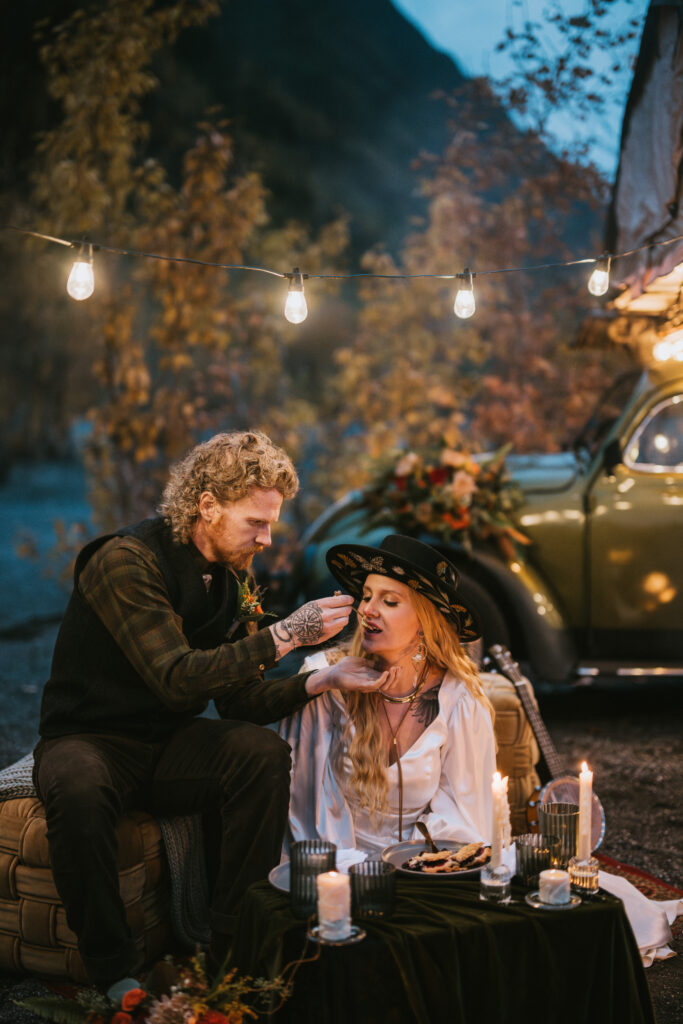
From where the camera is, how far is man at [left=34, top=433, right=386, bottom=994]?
9.11 ft

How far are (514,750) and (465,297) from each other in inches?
72.9

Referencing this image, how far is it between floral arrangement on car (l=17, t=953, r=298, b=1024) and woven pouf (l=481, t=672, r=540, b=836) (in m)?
1.76

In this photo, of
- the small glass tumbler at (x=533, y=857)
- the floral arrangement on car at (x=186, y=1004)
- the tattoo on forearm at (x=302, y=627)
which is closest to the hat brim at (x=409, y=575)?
the tattoo on forearm at (x=302, y=627)

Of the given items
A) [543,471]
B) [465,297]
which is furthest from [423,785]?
[543,471]

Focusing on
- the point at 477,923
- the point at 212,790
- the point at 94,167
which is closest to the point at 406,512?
the point at 212,790

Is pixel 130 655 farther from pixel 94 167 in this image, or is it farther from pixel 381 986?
pixel 94 167

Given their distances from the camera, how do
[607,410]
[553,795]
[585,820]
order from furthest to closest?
[607,410] → [553,795] → [585,820]

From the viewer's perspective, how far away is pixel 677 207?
4.65 m

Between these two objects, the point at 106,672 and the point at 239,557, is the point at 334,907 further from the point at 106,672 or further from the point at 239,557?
the point at 239,557

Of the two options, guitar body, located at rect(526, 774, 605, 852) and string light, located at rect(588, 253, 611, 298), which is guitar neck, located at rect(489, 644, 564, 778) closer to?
guitar body, located at rect(526, 774, 605, 852)

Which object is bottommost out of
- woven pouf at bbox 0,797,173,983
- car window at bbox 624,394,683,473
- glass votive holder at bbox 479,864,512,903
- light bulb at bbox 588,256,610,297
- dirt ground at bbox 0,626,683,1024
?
dirt ground at bbox 0,626,683,1024

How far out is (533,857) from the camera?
2412mm

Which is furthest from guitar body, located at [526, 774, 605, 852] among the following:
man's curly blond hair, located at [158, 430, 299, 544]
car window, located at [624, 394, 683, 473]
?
car window, located at [624, 394, 683, 473]

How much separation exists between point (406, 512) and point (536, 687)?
195cm
